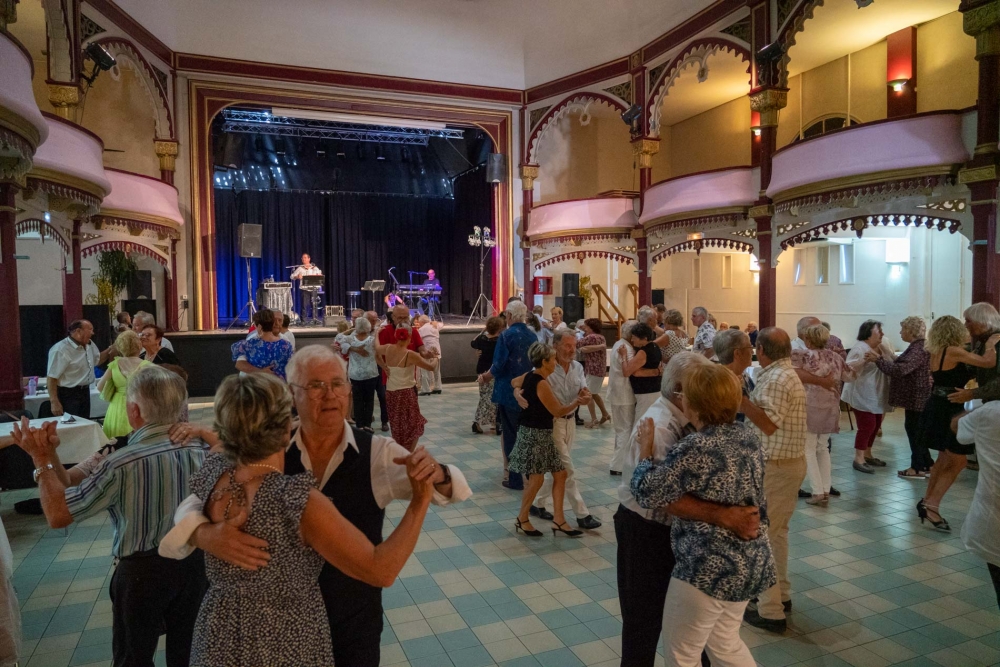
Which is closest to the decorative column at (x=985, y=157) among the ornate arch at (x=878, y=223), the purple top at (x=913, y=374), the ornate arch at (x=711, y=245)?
the ornate arch at (x=878, y=223)

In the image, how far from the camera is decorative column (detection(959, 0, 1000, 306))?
7516 millimetres

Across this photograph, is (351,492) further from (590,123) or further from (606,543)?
(590,123)

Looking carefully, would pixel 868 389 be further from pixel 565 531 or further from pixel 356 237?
pixel 356 237

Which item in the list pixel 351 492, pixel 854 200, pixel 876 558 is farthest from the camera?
pixel 854 200

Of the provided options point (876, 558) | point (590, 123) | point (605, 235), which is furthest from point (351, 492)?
point (590, 123)

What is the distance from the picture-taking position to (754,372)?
4.26m

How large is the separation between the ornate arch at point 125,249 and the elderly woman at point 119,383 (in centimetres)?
812

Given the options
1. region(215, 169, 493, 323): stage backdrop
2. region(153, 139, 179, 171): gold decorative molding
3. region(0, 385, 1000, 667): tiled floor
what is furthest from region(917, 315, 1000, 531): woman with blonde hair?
region(215, 169, 493, 323): stage backdrop

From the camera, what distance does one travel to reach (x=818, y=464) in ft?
17.3

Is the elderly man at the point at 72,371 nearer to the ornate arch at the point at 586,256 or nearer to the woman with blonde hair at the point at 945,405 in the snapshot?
the woman with blonde hair at the point at 945,405

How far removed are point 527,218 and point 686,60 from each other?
206 inches

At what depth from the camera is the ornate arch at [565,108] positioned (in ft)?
47.9

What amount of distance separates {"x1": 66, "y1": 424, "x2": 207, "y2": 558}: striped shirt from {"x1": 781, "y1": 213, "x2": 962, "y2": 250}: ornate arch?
359 inches

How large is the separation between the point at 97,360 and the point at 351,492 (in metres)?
5.80
